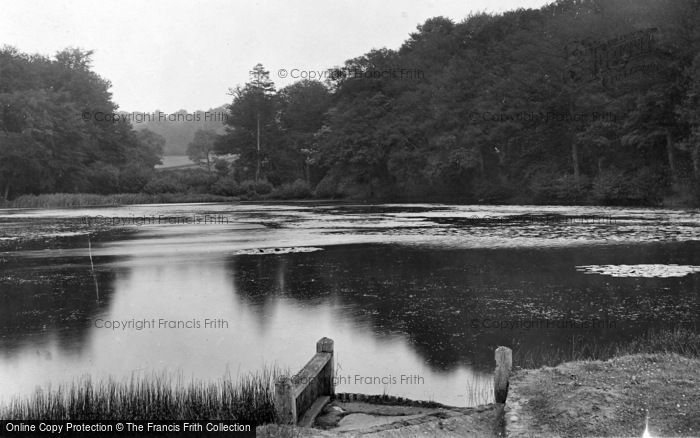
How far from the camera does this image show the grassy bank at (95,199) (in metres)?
66.2

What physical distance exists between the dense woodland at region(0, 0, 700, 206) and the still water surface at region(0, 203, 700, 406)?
27.9 metres

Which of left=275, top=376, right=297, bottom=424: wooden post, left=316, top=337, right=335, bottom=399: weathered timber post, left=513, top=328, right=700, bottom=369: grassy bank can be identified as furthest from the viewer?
left=513, top=328, right=700, bottom=369: grassy bank

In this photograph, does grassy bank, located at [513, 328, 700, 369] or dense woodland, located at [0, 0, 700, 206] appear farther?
dense woodland, located at [0, 0, 700, 206]

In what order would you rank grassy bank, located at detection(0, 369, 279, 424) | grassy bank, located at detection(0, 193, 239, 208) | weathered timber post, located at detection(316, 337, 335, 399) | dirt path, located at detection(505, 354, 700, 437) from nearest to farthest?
dirt path, located at detection(505, 354, 700, 437) → grassy bank, located at detection(0, 369, 279, 424) → weathered timber post, located at detection(316, 337, 335, 399) → grassy bank, located at detection(0, 193, 239, 208)

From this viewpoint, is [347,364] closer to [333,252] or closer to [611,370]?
[611,370]

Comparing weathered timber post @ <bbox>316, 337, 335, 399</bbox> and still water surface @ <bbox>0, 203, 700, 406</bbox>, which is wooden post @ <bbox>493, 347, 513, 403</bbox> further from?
weathered timber post @ <bbox>316, 337, 335, 399</bbox>

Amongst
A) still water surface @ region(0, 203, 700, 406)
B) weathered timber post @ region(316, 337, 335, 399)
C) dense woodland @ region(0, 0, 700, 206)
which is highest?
dense woodland @ region(0, 0, 700, 206)

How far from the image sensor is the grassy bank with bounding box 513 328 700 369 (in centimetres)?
911

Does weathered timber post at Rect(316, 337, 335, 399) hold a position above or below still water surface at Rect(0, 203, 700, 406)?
above

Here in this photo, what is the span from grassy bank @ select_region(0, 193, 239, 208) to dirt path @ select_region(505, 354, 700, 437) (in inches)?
2561

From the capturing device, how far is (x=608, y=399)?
671 centimetres

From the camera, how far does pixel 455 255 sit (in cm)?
2108

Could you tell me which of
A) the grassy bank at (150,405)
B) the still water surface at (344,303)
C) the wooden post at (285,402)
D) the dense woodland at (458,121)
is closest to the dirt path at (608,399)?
the still water surface at (344,303)

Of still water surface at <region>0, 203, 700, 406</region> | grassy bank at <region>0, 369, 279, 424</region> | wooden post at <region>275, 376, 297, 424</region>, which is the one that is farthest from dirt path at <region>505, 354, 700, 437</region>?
grassy bank at <region>0, 369, 279, 424</region>
